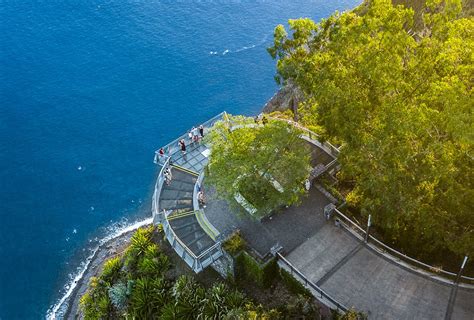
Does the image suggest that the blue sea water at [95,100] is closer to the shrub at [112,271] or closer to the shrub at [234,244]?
the shrub at [112,271]

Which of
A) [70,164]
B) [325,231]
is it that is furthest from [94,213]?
[325,231]

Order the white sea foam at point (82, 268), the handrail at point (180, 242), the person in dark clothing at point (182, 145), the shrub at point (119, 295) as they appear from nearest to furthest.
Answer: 1. the handrail at point (180, 242)
2. the shrub at point (119, 295)
3. the person in dark clothing at point (182, 145)
4. the white sea foam at point (82, 268)

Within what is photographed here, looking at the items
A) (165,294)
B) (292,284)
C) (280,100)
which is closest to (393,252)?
(292,284)

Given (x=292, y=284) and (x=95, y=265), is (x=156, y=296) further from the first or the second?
(x=95, y=265)

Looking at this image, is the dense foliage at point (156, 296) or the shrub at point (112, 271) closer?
the dense foliage at point (156, 296)

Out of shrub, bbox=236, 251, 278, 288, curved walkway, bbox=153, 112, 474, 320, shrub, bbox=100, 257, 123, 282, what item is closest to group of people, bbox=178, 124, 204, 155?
curved walkway, bbox=153, 112, 474, 320

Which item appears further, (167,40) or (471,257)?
(167,40)

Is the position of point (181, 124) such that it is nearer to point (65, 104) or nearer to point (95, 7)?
point (65, 104)

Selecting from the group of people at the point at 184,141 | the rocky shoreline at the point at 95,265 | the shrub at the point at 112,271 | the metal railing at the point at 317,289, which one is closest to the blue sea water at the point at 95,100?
the rocky shoreline at the point at 95,265
